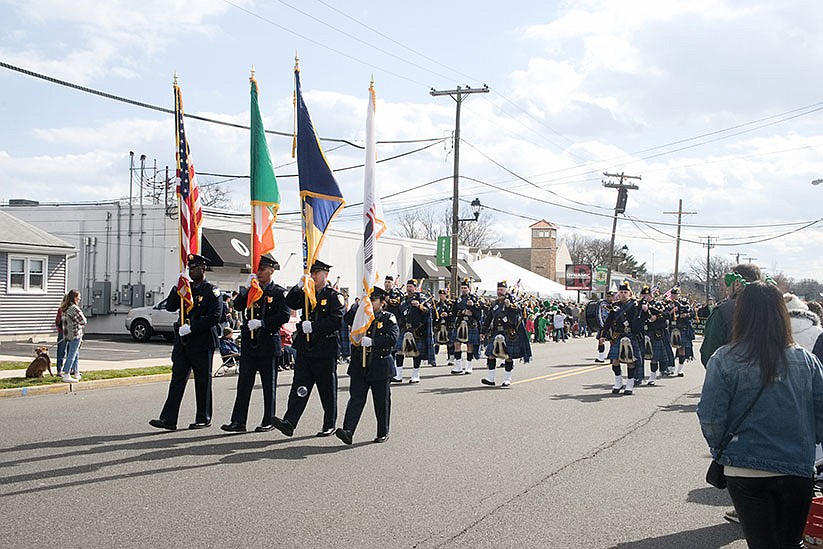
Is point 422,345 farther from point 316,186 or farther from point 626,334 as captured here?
point 316,186

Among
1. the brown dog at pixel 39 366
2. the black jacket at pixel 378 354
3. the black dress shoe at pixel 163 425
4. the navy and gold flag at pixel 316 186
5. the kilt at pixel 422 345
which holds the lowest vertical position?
the black dress shoe at pixel 163 425

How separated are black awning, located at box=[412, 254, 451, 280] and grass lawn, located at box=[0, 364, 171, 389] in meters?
27.7

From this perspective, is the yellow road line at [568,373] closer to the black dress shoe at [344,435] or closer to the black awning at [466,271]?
the black dress shoe at [344,435]

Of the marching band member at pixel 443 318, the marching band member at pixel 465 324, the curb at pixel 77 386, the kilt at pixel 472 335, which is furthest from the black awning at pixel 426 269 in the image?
the curb at pixel 77 386

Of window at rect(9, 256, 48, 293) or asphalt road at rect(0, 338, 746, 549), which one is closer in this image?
asphalt road at rect(0, 338, 746, 549)

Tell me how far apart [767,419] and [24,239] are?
2706 cm

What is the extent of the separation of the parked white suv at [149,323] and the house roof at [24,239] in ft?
10.6

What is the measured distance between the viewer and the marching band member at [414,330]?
1669 cm

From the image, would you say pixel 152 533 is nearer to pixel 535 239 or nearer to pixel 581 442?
pixel 581 442

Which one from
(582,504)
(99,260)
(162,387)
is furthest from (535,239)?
(582,504)

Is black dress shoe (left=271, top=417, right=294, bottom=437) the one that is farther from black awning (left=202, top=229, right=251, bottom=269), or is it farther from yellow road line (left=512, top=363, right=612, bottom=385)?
black awning (left=202, top=229, right=251, bottom=269)

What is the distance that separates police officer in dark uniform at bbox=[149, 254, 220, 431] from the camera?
9.57 m

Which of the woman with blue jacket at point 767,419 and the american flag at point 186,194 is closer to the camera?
the woman with blue jacket at point 767,419

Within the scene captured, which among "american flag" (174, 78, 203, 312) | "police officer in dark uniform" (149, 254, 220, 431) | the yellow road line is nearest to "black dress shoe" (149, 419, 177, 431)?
"police officer in dark uniform" (149, 254, 220, 431)
